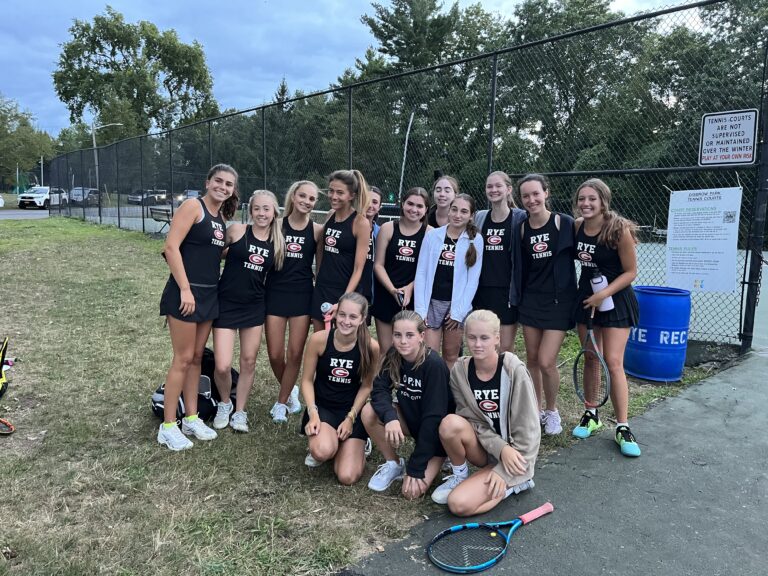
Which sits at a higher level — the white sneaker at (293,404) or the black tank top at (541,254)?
the black tank top at (541,254)

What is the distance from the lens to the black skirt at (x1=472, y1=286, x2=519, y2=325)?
4.03 metres

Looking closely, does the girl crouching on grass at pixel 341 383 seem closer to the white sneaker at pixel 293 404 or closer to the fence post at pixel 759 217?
the white sneaker at pixel 293 404

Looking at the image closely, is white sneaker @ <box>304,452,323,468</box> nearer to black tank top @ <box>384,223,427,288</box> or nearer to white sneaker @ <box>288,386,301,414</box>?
white sneaker @ <box>288,386,301,414</box>

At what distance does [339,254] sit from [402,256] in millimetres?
479

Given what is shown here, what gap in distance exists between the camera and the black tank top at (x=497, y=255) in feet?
13.1

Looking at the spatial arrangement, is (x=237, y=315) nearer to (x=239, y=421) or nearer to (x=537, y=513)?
(x=239, y=421)

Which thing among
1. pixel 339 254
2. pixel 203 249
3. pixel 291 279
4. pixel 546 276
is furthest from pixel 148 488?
pixel 546 276

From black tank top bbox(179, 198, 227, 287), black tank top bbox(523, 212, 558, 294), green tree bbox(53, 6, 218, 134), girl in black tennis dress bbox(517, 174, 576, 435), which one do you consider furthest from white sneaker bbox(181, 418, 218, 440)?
green tree bbox(53, 6, 218, 134)

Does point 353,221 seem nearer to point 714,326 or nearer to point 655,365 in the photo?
point 655,365

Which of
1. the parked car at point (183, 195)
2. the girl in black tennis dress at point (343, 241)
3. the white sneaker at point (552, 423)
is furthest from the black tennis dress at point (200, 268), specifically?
the parked car at point (183, 195)

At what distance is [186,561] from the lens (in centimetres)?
250

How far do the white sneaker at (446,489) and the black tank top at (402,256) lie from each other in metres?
1.56

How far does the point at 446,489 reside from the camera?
→ 10.2 feet

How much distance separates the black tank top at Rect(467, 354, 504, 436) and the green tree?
5911cm
